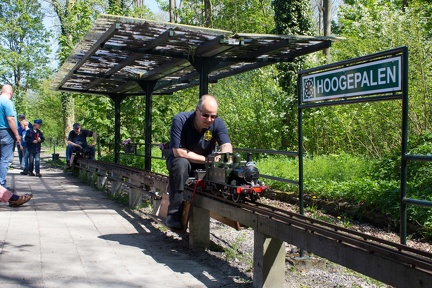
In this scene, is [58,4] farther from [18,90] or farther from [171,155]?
[171,155]

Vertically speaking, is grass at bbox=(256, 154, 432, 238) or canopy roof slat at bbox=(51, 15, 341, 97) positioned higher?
canopy roof slat at bbox=(51, 15, 341, 97)

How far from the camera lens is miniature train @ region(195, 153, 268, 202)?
19.4 ft

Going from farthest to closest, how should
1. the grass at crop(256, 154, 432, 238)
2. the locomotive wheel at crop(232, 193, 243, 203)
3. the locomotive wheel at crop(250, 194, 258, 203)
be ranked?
the grass at crop(256, 154, 432, 238)
the locomotive wheel at crop(250, 194, 258, 203)
the locomotive wheel at crop(232, 193, 243, 203)

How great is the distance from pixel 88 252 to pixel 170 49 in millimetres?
4362

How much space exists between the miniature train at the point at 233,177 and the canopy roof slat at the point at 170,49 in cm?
240

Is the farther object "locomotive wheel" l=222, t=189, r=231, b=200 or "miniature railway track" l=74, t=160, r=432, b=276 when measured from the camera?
"locomotive wheel" l=222, t=189, r=231, b=200

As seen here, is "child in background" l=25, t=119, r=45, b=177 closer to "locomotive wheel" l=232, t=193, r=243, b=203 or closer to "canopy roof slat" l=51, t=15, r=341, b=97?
"canopy roof slat" l=51, t=15, r=341, b=97

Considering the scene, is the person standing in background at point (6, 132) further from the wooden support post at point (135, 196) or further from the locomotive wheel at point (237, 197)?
the locomotive wheel at point (237, 197)

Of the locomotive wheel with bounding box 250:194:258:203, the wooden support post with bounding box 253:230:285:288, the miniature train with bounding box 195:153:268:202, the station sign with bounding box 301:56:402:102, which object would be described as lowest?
the wooden support post with bounding box 253:230:285:288

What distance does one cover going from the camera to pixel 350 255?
396cm

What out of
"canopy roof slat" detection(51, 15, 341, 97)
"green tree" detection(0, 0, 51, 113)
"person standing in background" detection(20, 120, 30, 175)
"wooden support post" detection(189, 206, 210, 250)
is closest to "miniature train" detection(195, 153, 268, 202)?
"wooden support post" detection(189, 206, 210, 250)

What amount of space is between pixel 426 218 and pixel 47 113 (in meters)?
53.6

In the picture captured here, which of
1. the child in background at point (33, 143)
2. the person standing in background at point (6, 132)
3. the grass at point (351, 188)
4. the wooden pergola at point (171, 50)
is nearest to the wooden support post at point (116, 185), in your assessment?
the wooden pergola at point (171, 50)

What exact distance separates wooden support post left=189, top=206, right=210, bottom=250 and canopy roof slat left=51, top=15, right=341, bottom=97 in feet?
8.88
